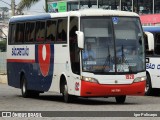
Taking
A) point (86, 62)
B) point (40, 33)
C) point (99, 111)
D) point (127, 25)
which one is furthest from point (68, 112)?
point (40, 33)

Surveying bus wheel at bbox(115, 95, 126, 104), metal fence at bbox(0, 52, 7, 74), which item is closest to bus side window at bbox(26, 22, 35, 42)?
bus wheel at bbox(115, 95, 126, 104)

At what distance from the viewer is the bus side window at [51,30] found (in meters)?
25.0

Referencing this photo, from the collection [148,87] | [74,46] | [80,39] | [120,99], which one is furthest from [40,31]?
[148,87]

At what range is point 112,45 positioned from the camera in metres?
22.7

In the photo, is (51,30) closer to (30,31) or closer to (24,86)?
(30,31)

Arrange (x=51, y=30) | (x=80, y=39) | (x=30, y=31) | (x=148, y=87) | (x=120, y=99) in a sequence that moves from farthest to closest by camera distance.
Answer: (x=148, y=87)
(x=30, y=31)
(x=51, y=30)
(x=120, y=99)
(x=80, y=39)

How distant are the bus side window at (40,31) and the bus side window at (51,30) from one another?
389 mm

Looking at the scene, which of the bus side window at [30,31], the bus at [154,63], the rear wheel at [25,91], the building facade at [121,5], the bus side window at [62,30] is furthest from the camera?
the building facade at [121,5]

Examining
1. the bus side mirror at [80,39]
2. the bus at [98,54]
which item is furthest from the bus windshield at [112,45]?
the bus side mirror at [80,39]

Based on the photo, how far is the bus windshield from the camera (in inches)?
887

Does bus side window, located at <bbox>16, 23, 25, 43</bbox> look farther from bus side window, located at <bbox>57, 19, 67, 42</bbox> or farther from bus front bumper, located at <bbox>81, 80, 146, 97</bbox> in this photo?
bus front bumper, located at <bbox>81, 80, 146, 97</bbox>

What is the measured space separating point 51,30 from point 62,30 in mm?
1215

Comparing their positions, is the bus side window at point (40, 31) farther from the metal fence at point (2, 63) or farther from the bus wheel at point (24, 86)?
the metal fence at point (2, 63)

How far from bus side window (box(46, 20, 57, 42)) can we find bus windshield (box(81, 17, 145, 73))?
2.47 m
